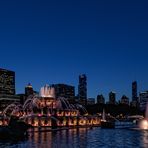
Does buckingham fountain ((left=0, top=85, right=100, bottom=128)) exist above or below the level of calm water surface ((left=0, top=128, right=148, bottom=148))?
above

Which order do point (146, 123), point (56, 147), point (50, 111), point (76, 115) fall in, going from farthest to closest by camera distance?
point (76, 115) < point (50, 111) < point (146, 123) < point (56, 147)

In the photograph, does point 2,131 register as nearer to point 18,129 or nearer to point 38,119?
point 18,129

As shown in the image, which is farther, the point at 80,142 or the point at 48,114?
the point at 48,114

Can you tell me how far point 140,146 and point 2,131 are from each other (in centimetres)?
3344

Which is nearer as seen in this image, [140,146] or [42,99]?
[140,146]

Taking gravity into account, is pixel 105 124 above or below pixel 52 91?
below

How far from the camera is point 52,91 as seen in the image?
7367 inches

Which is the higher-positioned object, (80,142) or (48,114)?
(48,114)

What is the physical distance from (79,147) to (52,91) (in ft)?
377

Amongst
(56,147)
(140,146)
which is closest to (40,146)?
(56,147)

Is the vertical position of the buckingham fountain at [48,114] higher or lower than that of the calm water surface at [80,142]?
higher

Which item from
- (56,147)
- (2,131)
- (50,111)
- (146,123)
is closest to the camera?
(56,147)

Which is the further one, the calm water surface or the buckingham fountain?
the buckingham fountain

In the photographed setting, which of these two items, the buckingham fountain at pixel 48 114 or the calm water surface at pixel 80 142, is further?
the buckingham fountain at pixel 48 114
